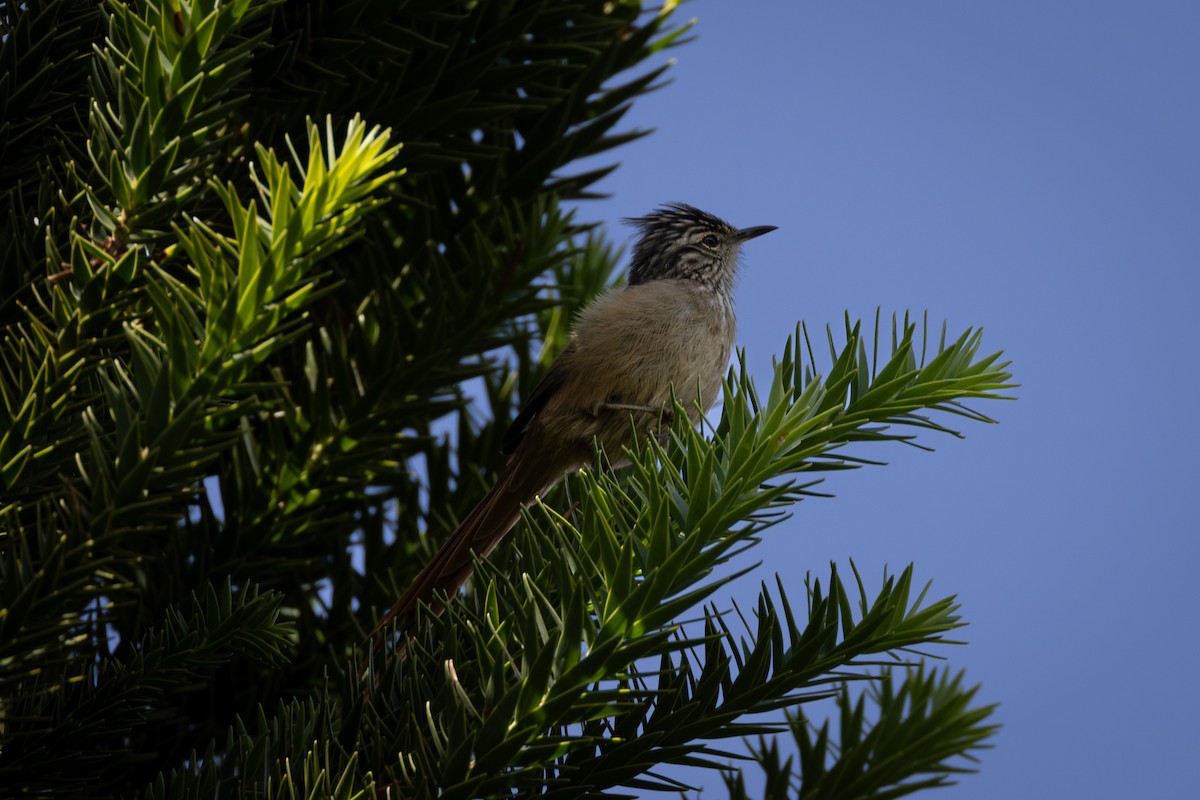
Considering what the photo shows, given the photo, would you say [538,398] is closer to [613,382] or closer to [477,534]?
[613,382]

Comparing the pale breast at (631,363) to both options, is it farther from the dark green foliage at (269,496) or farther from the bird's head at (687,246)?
the dark green foliage at (269,496)

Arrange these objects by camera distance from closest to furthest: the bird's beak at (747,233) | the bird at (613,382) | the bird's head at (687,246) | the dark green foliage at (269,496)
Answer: the dark green foliage at (269,496) < the bird at (613,382) < the bird's head at (687,246) < the bird's beak at (747,233)

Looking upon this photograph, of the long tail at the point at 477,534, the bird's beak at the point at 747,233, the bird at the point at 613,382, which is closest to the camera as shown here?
the long tail at the point at 477,534

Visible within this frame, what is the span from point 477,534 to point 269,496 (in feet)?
1.68

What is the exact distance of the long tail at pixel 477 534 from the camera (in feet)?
6.76

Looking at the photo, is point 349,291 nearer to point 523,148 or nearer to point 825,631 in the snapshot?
point 523,148

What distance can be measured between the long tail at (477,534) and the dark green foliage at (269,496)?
0.11 metres

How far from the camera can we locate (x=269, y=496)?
83.3 inches

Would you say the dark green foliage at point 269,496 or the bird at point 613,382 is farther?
the bird at point 613,382

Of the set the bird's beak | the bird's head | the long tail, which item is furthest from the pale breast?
the bird's beak

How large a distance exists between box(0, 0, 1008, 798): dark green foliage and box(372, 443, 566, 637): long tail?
0.11 metres

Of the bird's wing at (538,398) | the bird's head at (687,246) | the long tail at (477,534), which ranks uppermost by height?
the bird's head at (687,246)

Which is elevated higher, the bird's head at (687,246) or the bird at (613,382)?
the bird's head at (687,246)

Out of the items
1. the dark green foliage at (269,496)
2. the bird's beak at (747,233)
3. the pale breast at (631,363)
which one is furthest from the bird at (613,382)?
the dark green foliage at (269,496)
